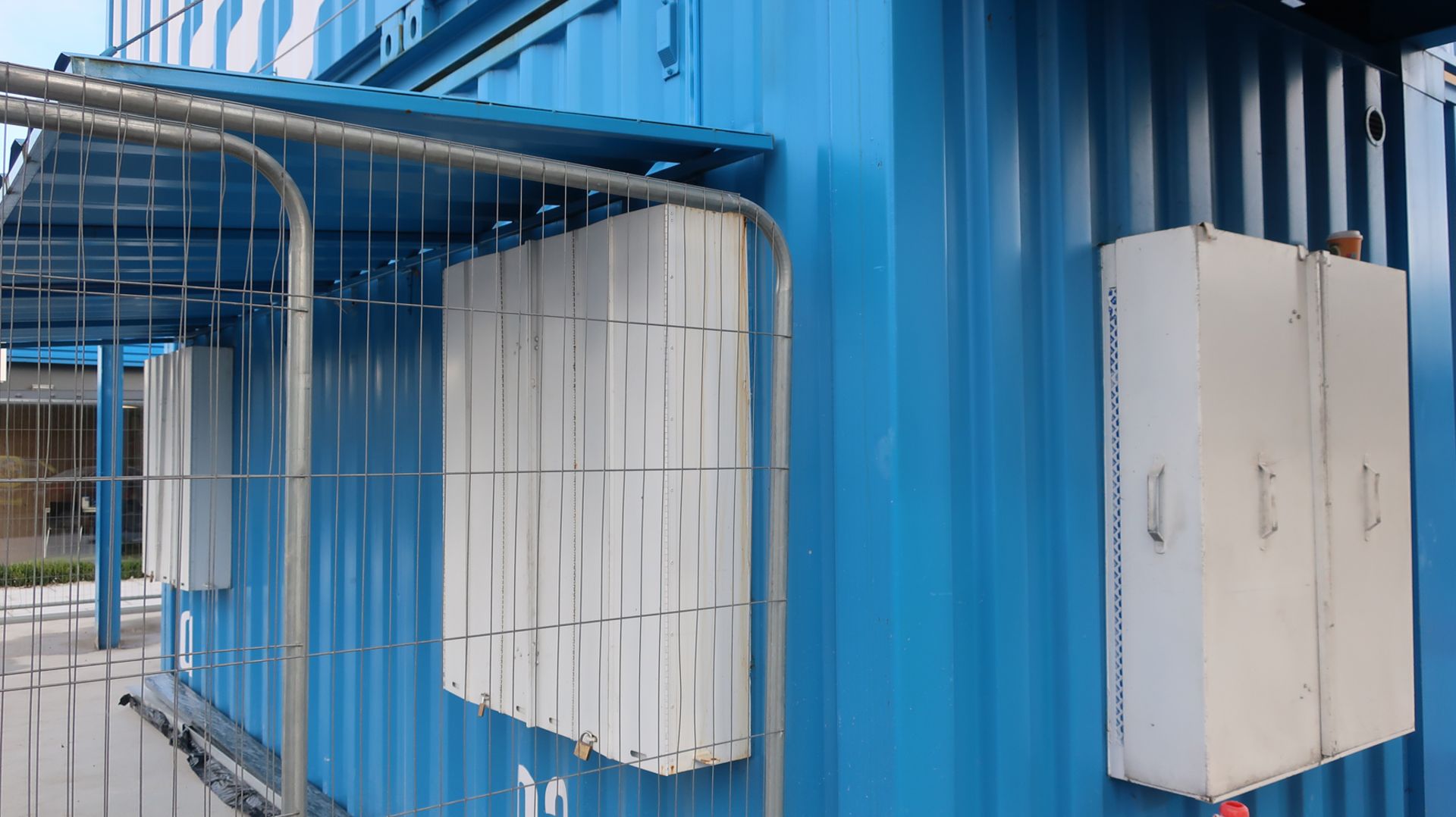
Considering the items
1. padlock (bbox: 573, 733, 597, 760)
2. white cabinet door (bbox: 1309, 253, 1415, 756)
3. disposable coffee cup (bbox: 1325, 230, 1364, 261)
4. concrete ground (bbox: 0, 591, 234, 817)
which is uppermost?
disposable coffee cup (bbox: 1325, 230, 1364, 261)

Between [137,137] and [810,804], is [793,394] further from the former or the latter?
[137,137]

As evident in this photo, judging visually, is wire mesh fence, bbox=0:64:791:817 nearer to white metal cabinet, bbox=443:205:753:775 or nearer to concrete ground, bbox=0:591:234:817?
white metal cabinet, bbox=443:205:753:775

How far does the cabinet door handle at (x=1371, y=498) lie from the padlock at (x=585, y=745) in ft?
8.22

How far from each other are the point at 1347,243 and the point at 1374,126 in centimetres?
91

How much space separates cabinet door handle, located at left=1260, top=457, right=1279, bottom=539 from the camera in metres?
3.00

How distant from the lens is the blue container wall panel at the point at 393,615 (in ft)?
11.0

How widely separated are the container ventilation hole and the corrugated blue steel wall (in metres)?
0.93

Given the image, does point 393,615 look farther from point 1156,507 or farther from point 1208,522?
point 1208,522

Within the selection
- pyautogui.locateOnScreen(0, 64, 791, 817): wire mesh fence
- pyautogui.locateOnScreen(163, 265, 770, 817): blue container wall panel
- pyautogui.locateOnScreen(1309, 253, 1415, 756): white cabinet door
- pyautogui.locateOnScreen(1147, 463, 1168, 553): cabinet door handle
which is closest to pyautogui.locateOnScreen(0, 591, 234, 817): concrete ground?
pyautogui.locateOnScreen(163, 265, 770, 817): blue container wall panel

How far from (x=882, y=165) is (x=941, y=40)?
42 cm

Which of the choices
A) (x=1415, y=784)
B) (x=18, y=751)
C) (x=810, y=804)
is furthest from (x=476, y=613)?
(x=18, y=751)

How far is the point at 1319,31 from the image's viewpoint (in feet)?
13.0

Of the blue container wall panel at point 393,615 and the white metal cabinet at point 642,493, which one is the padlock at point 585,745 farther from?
the blue container wall panel at point 393,615

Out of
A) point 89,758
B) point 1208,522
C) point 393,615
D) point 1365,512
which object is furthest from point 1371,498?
point 89,758
